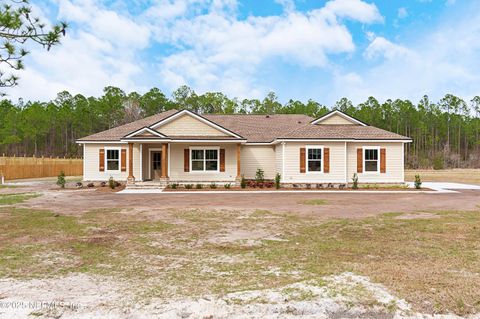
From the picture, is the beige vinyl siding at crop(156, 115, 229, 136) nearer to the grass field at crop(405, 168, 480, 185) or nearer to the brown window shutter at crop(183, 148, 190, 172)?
the brown window shutter at crop(183, 148, 190, 172)

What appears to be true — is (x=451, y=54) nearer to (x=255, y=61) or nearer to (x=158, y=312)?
(x=255, y=61)

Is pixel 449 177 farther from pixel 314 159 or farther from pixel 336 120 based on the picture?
pixel 314 159

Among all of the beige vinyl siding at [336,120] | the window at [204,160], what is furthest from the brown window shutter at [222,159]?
the beige vinyl siding at [336,120]

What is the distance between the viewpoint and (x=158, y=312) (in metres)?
3.68

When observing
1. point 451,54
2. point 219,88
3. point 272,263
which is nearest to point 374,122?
point 219,88

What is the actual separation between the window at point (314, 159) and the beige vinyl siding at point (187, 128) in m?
5.78

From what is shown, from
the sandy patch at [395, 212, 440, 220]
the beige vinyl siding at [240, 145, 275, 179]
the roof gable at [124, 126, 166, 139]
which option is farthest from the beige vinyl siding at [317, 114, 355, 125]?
the sandy patch at [395, 212, 440, 220]

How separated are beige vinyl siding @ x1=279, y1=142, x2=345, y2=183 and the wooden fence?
24722 millimetres

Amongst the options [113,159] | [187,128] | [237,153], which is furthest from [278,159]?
[113,159]

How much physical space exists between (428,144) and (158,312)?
84824mm

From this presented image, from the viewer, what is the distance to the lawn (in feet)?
14.6

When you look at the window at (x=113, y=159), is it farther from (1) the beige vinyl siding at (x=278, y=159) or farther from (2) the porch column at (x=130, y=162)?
(1) the beige vinyl siding at (x=278, y=159)

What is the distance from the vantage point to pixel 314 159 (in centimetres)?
2075

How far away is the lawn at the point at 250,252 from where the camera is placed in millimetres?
4441
